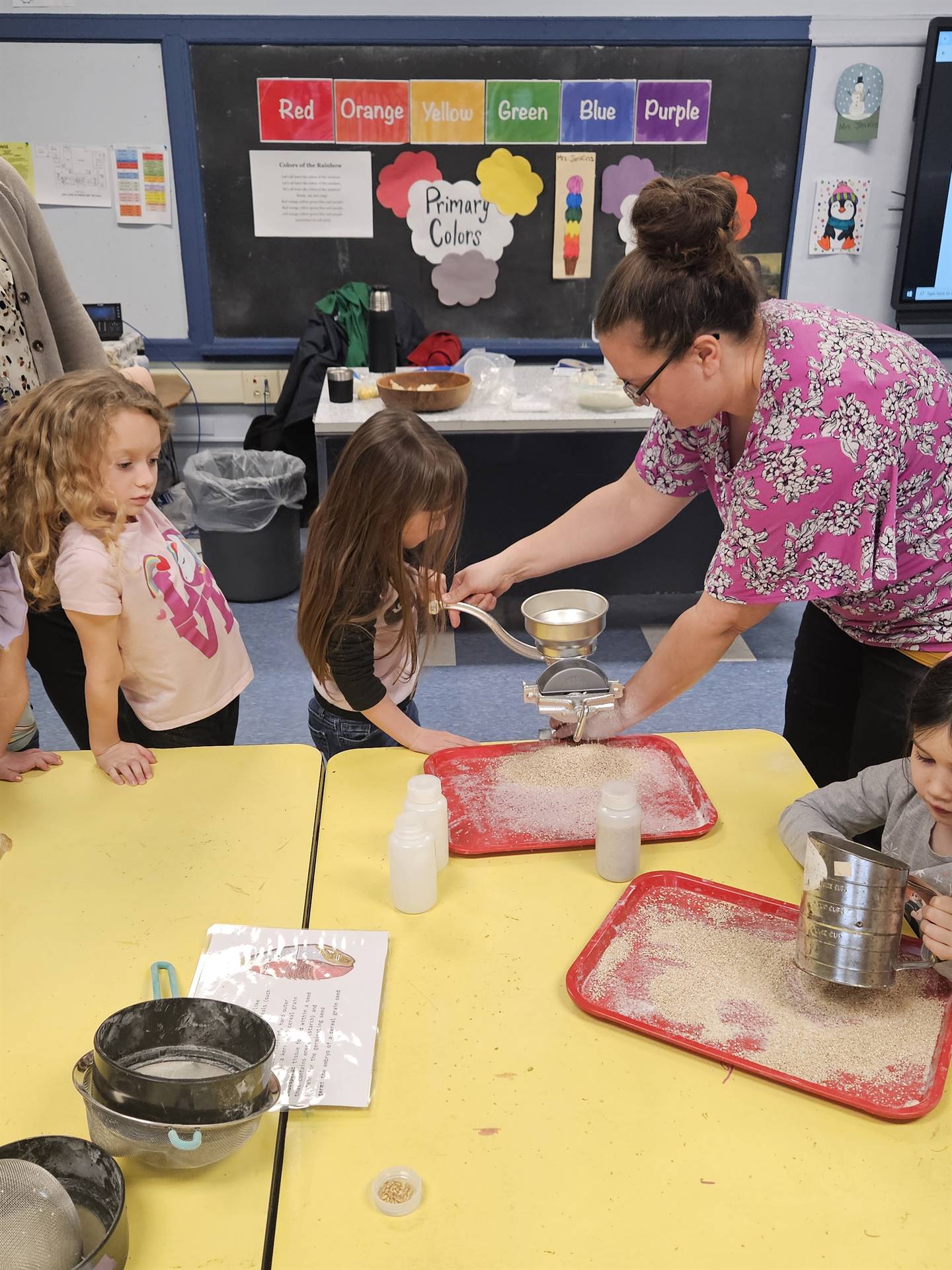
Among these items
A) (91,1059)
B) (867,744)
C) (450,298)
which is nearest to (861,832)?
(867,744)

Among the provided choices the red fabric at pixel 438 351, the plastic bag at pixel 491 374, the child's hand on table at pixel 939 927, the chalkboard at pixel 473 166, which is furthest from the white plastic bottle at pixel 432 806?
the chalkboard at pixel 473 166

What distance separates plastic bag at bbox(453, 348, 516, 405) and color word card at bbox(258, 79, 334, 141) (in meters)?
1.08

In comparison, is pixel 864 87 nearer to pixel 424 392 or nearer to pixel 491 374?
pixel 491 374

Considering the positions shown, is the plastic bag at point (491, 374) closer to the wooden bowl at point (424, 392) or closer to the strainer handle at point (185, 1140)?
the wooden bowl at point (424, 392)

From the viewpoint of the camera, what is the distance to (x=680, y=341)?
1.33 metres

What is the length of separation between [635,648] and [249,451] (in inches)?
62.0

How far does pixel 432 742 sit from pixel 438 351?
8.41 ft

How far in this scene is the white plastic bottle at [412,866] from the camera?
126cm

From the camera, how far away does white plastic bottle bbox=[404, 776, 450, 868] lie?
4.38 feet

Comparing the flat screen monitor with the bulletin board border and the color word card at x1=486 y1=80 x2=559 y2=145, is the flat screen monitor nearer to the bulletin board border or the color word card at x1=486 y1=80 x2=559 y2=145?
the bulletin board border

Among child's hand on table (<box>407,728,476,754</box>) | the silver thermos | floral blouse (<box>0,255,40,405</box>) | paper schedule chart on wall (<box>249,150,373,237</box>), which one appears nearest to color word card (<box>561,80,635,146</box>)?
paper schedule chart on wall (<box>249,150,373,237</box>)

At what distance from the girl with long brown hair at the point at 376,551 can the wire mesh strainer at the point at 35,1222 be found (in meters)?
0.85

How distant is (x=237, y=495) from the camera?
145 inches

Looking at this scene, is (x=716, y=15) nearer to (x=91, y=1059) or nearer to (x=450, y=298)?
(x=450, y=298)
